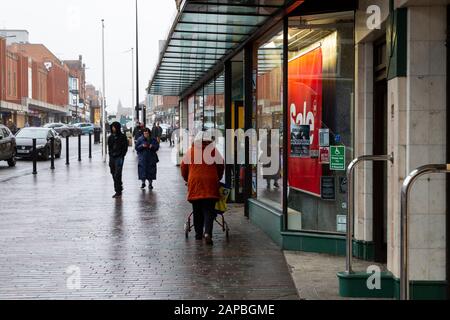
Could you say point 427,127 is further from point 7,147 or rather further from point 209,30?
point 7,147

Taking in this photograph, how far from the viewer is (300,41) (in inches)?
370

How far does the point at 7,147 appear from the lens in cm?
2559

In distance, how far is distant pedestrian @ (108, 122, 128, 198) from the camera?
15.4 meters

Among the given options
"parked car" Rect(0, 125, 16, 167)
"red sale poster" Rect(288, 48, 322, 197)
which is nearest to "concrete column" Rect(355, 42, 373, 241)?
"red sale poster" Rect(288, 48, 322, 197)

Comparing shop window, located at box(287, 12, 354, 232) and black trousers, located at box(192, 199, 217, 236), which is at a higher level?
shop window, located at box(287, 12, 354, 232)

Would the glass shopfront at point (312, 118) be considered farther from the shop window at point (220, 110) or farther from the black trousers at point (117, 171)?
the black trousers at point (117, 171)

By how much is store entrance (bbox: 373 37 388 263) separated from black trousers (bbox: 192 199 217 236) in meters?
2.32

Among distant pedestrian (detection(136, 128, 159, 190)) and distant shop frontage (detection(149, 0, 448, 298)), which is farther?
distant pedestrian (detection(136, 128, 159, 190))

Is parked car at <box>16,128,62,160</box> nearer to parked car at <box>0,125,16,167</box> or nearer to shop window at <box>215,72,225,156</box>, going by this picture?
parked car at <box>0,125,16,167</box>

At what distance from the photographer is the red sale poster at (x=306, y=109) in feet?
30.3

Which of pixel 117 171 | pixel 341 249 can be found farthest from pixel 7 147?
pixel 341 249

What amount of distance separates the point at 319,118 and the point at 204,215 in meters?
2.09

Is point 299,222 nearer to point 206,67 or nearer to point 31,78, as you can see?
point 206,67
